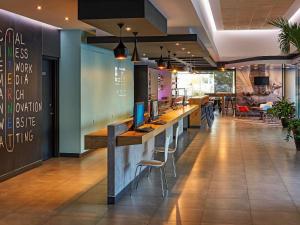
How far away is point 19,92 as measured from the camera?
283 inches

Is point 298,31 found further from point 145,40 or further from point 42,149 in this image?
point 42,149

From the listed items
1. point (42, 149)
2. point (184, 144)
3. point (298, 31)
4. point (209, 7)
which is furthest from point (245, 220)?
point (209, 7)

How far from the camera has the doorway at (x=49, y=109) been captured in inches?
338

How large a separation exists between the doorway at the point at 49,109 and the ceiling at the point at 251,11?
4.07m

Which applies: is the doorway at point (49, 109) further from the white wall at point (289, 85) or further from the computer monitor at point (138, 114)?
the white wall at point (289, 85)

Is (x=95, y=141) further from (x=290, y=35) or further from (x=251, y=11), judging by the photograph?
(x=251, y=11)

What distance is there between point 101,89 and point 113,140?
5.36m

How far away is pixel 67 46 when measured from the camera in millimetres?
8992

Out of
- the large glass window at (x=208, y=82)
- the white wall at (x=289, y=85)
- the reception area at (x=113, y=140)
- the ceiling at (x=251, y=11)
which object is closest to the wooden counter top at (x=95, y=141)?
the reception area at (x=113, y=140)

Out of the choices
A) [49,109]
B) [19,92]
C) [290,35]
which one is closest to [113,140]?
[19,92]

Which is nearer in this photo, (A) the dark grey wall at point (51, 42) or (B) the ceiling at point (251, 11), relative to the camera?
(A) the dark grey wall at point (51, 42)

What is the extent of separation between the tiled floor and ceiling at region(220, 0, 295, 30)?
3.47m

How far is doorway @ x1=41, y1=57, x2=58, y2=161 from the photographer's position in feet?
28.2

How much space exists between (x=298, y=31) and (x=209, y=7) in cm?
463
